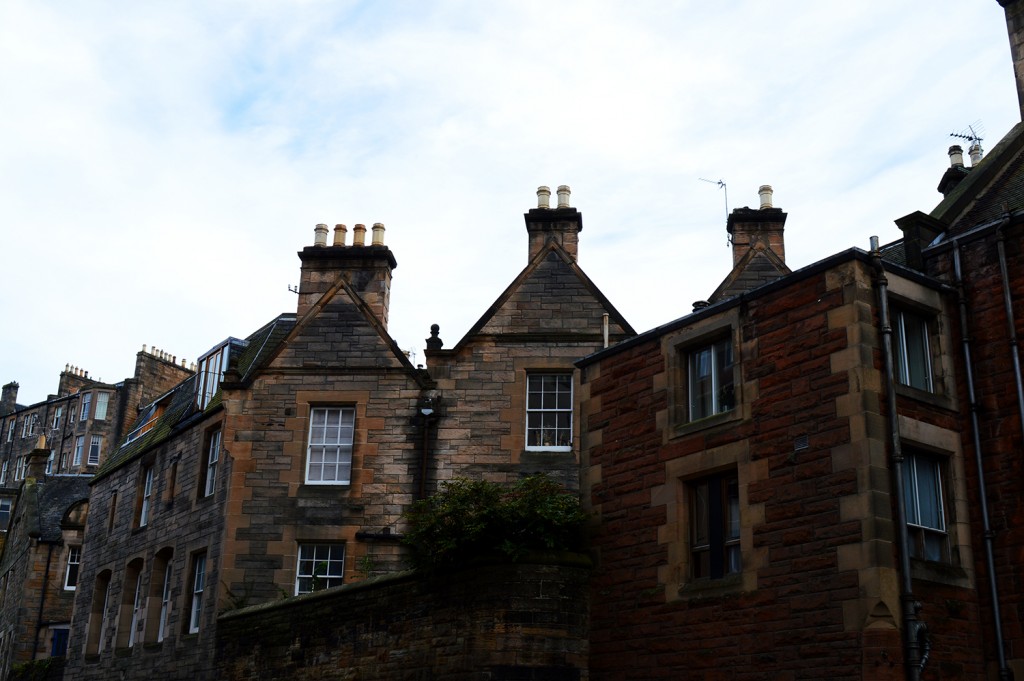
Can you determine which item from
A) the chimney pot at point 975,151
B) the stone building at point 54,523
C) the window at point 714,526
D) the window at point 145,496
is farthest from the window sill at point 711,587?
the stone building at point 54,523

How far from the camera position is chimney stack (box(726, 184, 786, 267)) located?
23656mm

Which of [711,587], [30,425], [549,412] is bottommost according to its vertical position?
[711,587]

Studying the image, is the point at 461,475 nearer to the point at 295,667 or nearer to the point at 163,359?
the point at 295,667

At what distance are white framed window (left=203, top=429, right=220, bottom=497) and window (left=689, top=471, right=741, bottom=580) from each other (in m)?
12.5

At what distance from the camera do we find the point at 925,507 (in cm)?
1359

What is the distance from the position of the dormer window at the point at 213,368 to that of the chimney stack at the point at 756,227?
12.2m

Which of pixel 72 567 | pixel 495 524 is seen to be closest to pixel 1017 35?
pixel 495 524

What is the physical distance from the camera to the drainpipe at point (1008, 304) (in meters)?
13.7

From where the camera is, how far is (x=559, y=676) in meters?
15.3

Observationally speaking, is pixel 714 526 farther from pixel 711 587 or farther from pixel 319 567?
pixel 319 567

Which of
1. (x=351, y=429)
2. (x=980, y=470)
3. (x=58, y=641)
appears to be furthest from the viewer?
(x=58, y=641)

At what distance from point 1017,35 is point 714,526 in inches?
432

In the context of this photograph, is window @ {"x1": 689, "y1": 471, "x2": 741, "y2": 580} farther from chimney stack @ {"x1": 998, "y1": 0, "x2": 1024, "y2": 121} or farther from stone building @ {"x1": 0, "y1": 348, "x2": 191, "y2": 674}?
stone building @ {"x1": 0, "y1": 348, "x2": 191, "y2": 674}

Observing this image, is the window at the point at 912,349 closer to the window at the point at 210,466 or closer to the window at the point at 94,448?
the window at the point at 210,466
